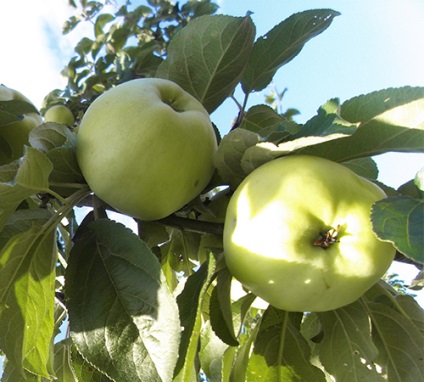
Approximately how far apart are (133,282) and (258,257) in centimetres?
19

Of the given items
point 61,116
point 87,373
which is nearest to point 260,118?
point 87,373

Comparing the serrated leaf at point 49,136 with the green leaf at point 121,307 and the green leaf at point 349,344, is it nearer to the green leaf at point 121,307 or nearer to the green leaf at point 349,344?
the green leaf at point 121,307

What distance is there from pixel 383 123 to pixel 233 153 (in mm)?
204

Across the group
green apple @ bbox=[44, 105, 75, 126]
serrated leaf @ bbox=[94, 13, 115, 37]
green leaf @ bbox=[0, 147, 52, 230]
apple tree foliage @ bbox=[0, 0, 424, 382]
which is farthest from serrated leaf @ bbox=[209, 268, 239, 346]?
serrated leaf @ bbox=[94, 13, 115, 37]

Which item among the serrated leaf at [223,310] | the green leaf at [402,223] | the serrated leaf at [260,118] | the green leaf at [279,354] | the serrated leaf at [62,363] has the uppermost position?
the green leaf at [402,223]

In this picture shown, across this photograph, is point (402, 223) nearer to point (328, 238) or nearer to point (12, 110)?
point (328, 238)

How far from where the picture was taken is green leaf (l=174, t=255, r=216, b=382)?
61 cm

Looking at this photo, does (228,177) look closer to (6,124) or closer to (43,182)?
(43,182)

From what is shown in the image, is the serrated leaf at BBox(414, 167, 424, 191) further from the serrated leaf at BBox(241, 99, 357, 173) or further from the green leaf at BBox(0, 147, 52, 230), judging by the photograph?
the green leaf at BBox(0, 147, 52, 230)

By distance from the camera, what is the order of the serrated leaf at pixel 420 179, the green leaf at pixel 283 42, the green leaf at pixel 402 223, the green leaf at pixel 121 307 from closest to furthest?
the green leaf at pixel 402 223
the green leaf at pixel 121 307
the serrated leaf at pixel 420 179
the green leaf at pixel 283 42

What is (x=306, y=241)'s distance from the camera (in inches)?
23.4

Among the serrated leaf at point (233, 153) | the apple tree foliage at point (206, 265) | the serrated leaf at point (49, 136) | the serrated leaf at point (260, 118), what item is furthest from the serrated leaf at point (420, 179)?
the serrated leaf at point (49, 136)

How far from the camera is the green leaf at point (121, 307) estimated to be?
0.63 m

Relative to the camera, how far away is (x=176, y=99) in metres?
0.84
